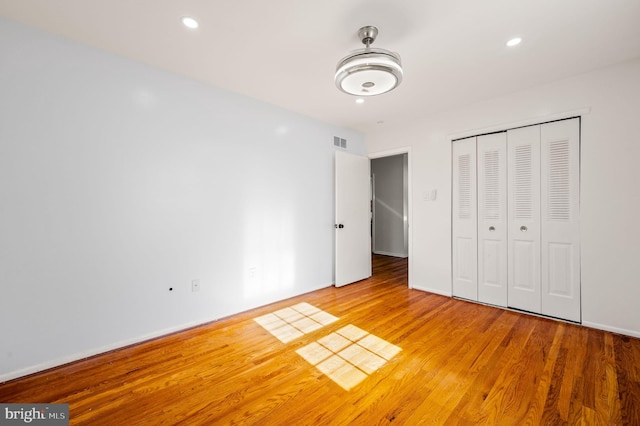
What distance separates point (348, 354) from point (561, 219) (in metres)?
2.67

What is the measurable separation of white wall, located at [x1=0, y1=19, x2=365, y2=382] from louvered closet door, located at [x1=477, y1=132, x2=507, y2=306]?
260 cm

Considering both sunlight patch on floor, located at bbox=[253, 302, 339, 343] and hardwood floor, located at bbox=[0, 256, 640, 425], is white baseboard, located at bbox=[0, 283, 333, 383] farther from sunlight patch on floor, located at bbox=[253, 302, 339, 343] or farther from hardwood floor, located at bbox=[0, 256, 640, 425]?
sunlight patch on floor, located at bbox=[253, 302, 339, 343]

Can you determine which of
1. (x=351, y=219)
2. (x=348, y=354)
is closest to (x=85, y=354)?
(x=348, y=354)

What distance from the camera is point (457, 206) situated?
3.54 meters

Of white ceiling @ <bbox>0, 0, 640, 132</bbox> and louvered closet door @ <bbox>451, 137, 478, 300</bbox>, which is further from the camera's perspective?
louvered closet door @ <bbox>451, 137, 478, 300</bbox>

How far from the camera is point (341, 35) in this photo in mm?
2047

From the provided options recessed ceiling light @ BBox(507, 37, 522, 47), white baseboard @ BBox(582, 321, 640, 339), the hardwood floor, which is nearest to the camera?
the hardwood floor

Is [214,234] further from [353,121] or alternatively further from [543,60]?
[543,60]

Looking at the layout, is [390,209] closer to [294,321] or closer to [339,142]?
[339,142]

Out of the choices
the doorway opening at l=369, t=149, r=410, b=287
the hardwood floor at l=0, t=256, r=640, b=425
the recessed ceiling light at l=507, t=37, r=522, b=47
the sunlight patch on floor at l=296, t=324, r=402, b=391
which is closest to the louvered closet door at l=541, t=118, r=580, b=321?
the hardwood floor at l=0, t=256, r=640, b=425

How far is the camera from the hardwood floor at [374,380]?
1.56 metres

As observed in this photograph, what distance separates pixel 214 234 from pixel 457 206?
3130 mm

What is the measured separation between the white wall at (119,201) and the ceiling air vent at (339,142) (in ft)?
3.71

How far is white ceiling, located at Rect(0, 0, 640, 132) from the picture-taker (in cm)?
178
